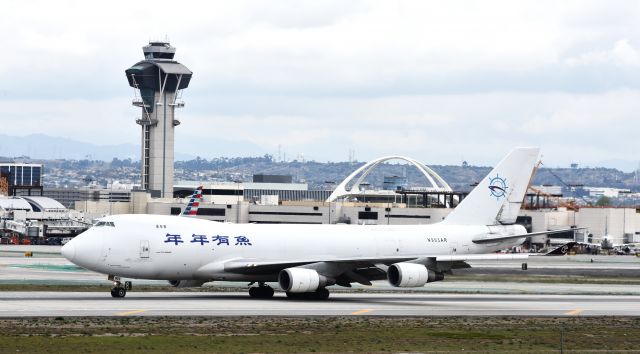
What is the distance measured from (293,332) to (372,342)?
144 inches

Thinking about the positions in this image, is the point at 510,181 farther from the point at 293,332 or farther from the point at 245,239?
the point at 293,332

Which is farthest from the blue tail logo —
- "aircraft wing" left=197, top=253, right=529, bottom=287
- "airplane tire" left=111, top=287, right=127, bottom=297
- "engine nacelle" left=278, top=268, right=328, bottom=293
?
"airplane tire" left=111, top=287, right=127, bottom=297

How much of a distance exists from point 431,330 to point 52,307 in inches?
664

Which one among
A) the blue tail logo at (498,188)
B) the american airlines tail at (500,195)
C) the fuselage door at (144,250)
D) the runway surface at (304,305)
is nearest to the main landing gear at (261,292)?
the runway surface at (304,305)

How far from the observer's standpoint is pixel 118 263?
187 ft

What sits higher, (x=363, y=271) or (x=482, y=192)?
(x=482, y=192)

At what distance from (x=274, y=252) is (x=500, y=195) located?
1567cm

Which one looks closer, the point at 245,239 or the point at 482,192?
the point at 245,239

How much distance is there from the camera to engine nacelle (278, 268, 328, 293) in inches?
2311

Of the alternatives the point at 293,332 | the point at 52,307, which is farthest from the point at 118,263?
the point at 293,332

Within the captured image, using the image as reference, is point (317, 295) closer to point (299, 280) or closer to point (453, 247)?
point (299, 280)

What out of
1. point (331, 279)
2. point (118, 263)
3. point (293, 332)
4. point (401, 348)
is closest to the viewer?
point (401, 348)

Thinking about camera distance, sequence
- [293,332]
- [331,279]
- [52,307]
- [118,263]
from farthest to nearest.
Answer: [331,279]
[118,263]
[52,307]
[293,332]

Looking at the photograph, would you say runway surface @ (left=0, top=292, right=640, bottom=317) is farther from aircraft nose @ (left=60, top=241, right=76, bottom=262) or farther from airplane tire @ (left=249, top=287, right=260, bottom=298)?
aircraft nose @ (left=60, top=241, right=76, bottom=262)
